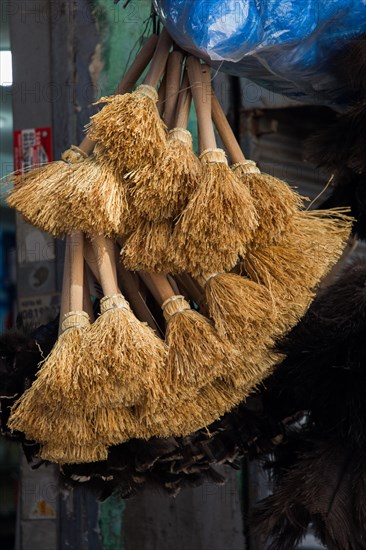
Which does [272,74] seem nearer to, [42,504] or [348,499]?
[348,499]

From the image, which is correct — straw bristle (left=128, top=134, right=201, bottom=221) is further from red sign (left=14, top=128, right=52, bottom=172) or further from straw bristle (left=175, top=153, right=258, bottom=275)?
red sign (left=14, top=128, right=52, bottom=172)

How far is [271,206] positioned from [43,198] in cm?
45

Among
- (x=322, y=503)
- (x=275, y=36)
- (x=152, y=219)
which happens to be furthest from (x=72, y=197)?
(x=322, y=503)

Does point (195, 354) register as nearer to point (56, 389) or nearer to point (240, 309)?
point (240, 309)

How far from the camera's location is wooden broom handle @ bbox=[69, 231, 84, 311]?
5.73ft

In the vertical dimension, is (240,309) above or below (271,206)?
below

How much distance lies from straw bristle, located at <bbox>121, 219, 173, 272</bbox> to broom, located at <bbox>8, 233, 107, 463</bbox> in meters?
0.15

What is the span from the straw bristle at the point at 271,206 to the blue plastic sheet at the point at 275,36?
0.94 feet

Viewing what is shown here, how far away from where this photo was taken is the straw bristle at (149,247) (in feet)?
5.36

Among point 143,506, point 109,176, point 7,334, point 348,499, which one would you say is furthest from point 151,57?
point 143,506

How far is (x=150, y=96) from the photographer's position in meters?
1.74

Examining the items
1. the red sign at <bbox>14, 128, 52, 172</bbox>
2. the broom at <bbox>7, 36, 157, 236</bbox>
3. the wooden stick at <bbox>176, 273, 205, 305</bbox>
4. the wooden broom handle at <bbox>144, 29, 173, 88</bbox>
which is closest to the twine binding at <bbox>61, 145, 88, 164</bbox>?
the broom at <bbox>7, 36, 157, 236</bbox>

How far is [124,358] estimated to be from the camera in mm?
1548

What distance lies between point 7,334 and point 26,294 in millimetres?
1500
